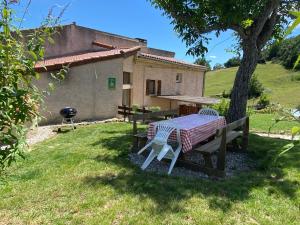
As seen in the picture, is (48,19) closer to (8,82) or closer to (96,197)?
(8,82)

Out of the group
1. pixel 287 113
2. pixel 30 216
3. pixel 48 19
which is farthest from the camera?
pixel 30 216

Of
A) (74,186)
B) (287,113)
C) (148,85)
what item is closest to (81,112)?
(148,85)

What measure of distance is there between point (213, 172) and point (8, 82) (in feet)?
16.7

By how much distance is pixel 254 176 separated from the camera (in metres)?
6.70

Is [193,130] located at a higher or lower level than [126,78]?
lower

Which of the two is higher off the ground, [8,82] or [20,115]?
[8,82]

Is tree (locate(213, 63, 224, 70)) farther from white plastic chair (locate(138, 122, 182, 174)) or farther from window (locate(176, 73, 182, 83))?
white plastic chair (locate(138, 122, 182, 174))

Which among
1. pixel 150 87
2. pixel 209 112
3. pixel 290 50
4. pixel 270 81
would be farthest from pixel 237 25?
pixel 270 81

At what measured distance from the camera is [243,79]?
10602mm

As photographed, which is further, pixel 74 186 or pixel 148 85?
pixel 148 85

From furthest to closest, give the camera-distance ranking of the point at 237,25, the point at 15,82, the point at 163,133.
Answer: the point at 237,25 < the point at 163,133 < the point at 15,82

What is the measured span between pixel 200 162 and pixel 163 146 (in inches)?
52.2

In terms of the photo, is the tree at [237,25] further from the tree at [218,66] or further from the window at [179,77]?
the tree at [218,66]

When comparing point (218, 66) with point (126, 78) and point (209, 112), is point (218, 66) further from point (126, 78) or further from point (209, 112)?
point (209, 112)
